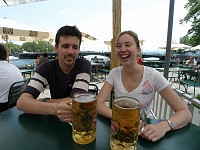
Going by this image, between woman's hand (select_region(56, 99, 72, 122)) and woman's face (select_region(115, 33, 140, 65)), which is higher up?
woman's face (select_region(115, 33, 140, 65))

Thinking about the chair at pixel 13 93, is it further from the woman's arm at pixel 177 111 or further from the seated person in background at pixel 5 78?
the woman's arm at pixel 177 111

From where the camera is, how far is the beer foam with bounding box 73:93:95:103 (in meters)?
0.84

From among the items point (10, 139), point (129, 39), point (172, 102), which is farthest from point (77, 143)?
point (129, 39)

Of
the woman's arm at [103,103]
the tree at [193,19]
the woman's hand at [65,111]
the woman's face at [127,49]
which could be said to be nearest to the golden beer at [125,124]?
the woman's hand at [65,111]

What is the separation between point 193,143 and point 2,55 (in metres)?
2.86

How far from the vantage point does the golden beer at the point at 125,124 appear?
0.72m

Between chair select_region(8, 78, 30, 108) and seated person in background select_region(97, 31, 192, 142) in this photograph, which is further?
chair select_region(8, 78, 30, 108)

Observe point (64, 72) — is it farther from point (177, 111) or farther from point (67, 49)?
point (177, 111)

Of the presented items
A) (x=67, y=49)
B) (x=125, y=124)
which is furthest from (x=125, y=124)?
(x=67, y=49)

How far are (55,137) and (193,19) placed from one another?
27580 millimetres

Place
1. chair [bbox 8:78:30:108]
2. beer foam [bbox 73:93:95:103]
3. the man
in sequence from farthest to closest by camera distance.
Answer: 1. chair [bbox 8:78:30:108]
2. the man
3. beer foam [bbox 73:93:95:103]

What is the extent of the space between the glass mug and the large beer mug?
12 cm

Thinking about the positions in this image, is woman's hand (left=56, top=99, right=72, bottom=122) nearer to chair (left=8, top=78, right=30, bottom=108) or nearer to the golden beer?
the golden beer

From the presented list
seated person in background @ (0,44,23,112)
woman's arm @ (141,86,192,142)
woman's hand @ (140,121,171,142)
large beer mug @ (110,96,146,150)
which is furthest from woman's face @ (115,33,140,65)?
seated person in background @ (0,44,23,112)
